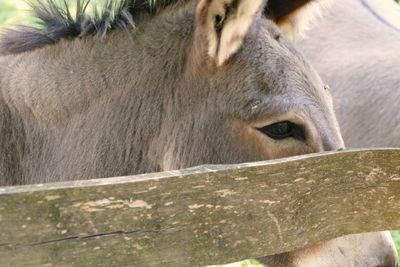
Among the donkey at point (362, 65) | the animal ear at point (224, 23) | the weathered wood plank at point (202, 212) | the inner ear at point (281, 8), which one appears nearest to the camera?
the weathered wood plank at point (202, 212)

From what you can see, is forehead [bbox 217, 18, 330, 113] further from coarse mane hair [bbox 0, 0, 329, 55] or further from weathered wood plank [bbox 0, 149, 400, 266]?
weathered wood plank [bbox 0, 149, 400, 266]

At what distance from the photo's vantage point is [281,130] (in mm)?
2568

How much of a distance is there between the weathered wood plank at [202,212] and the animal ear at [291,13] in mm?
1176

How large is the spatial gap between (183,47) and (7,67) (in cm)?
79

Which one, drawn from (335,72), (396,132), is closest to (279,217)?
(396,132)

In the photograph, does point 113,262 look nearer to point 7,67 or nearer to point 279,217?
point 279,217

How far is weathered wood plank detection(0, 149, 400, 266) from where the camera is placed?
1582 mm

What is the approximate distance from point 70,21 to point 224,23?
2.36 feet

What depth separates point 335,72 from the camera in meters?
5.24

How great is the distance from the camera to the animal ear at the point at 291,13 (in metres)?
3.06

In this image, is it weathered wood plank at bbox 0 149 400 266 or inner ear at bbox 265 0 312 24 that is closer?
weathered wood plank at bbox 0 149 400 266

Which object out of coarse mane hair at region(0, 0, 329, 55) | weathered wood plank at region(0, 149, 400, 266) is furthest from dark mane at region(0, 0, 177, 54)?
weathered wood plank at region(0, 149, 400, 266)

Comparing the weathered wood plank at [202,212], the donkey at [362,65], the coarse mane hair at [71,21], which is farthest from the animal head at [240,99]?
the donkey at [362,65]

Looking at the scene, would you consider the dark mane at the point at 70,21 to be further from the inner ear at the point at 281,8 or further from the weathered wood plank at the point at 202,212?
the weathered wood plank at the point at 202,212
